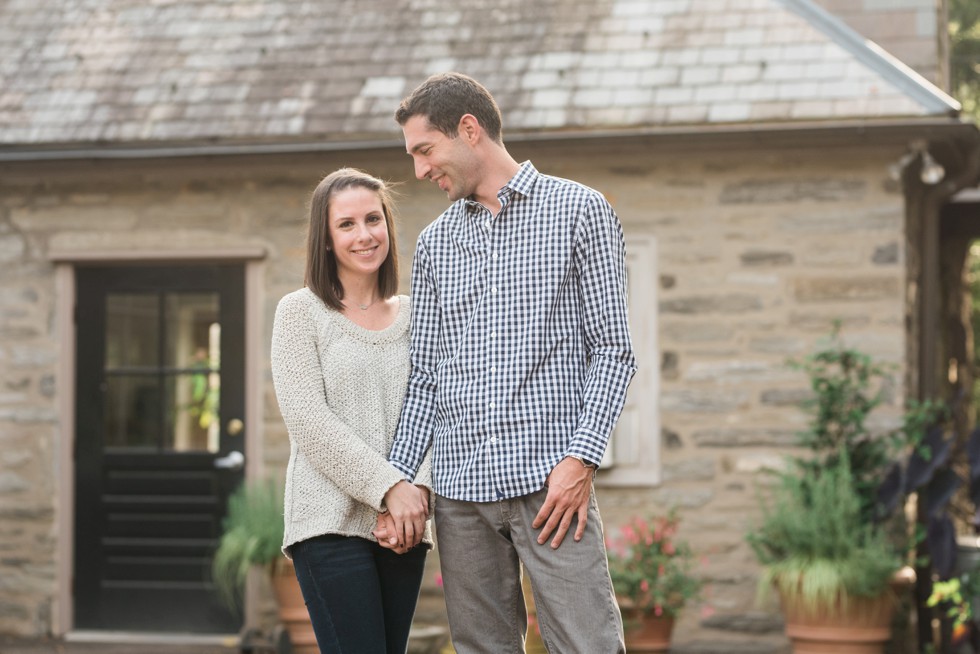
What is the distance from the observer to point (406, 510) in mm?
A: 2852

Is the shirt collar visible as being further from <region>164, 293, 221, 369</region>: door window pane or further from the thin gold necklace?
<region>164, 293, 221, 369</region>: door window pane

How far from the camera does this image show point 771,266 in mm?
6895

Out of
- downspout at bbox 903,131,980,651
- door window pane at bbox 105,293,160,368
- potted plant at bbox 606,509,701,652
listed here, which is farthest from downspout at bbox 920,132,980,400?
door window pane at bbox 105,293,160,368

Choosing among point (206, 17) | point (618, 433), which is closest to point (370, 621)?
point (618, 433)

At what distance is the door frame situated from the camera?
7.39 metres

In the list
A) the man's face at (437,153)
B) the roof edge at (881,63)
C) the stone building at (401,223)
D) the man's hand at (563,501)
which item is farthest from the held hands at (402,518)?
the roof edge at (881,63)

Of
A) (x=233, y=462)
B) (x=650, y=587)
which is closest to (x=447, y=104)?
(x=650, y=587)

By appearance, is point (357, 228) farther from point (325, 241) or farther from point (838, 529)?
point (838, 529)

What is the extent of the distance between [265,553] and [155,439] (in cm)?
122

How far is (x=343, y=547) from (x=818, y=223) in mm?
4542

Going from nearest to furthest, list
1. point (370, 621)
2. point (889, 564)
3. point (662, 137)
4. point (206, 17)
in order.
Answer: point (370, 621) < point (889, 564) < point (662, 137) < point (206, 17)

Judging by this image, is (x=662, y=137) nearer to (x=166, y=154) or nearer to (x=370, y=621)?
(x=166, y=154)

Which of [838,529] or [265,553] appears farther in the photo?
[265,553]

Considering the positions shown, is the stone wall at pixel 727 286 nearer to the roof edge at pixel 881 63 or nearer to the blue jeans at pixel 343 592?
the roof edge at pixel 881 63
